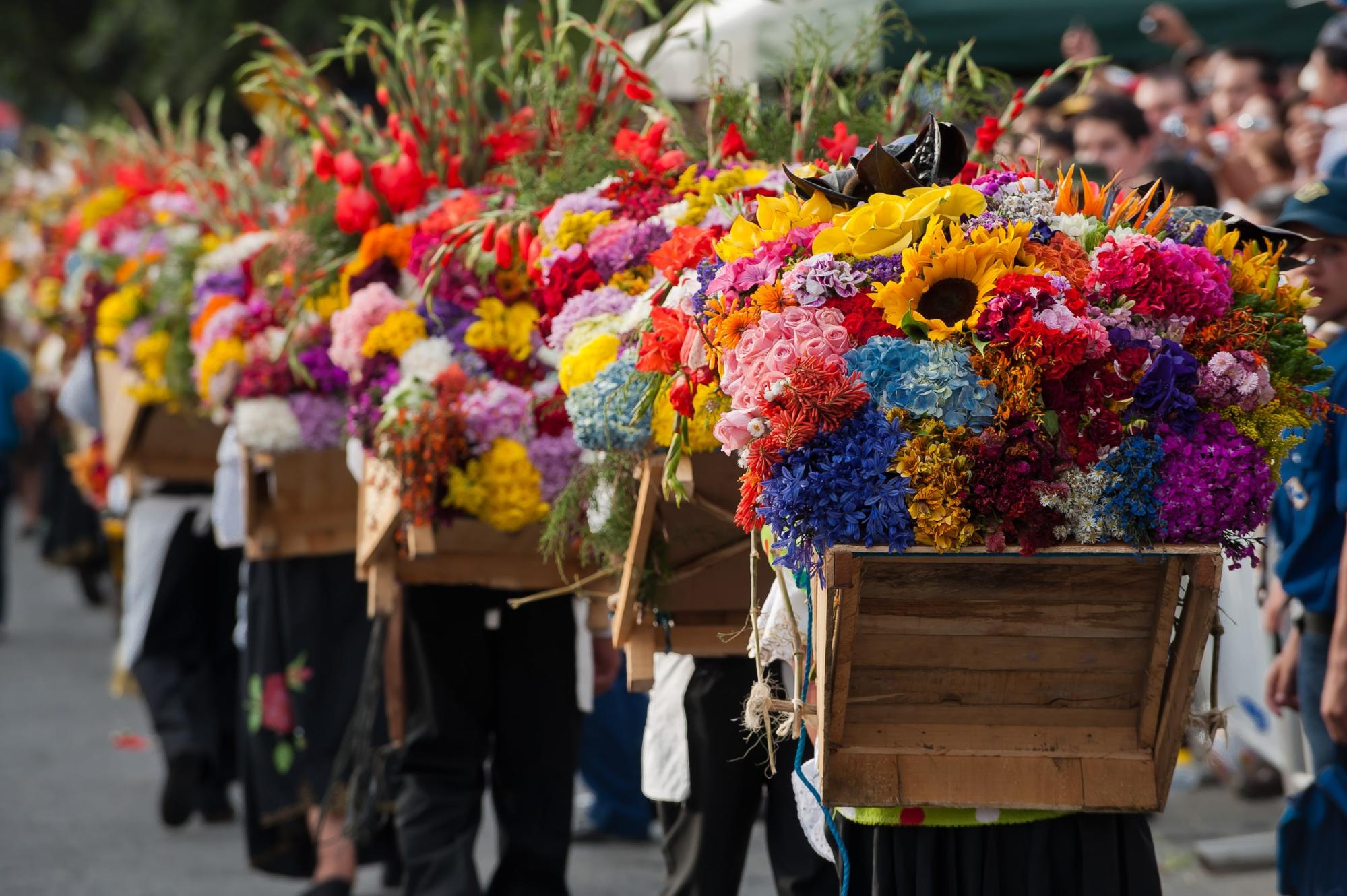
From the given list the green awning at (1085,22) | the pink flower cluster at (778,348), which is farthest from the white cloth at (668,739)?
the green awning at (1085,22)

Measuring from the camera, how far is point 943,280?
2617mm

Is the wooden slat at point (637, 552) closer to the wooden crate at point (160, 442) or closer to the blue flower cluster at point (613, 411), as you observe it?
the blue flower cluster at point (613, 411)

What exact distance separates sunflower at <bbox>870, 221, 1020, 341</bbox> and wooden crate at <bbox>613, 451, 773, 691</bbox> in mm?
953

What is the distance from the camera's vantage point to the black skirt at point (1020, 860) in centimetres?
285

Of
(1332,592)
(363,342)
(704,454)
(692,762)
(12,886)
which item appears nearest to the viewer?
(704,454)

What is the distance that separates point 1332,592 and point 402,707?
246 cm

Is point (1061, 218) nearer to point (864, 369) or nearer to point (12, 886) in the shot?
point (864, 369)

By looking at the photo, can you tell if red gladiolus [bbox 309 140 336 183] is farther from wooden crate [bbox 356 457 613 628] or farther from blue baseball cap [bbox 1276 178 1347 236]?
blue baseball cap [bbox 1276 178 1347 236]

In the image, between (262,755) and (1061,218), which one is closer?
(1061,218)

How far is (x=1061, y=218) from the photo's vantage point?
274 centimetres

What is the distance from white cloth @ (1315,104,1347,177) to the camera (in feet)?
18.8

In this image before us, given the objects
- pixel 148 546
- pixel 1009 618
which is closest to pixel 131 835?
pixel 148 546

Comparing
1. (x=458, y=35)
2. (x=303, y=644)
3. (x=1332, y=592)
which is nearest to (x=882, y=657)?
(x=1332, y=592)

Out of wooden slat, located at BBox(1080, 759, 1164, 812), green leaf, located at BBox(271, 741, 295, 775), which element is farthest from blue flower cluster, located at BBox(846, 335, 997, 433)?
green leaf, located at BBox(271, 741, 295, 775)
